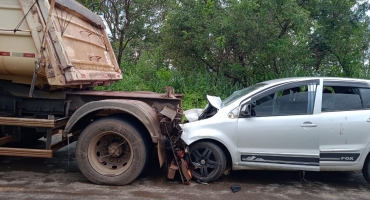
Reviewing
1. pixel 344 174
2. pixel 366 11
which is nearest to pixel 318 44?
pixel 366 11

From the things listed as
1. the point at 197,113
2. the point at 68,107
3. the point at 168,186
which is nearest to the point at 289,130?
the point at 197,113

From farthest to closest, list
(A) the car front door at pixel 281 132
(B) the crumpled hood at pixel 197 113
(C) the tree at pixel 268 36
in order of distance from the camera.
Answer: (C) the tree at pixel 268 36 < (B) the crumpled hood at pixel 197 113 < (A) the car front door at pixel 281 132

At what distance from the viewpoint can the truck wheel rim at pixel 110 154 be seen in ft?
18.2

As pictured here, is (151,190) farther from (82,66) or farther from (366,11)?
(366,11)

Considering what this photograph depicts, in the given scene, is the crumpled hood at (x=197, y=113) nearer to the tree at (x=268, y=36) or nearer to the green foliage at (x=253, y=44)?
the green foliage at (x=253, y=44)

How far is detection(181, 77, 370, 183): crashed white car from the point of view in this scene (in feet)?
17.7

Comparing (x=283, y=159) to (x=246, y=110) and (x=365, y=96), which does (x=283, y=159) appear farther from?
(x=365, y=96)

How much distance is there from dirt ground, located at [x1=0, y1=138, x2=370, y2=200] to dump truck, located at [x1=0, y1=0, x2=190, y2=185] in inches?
10.6

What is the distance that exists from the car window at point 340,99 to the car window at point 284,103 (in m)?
0.22

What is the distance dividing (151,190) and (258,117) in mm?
1898

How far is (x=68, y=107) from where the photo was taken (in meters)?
6.05

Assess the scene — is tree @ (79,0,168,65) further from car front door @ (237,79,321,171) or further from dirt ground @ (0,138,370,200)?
car front door @ (237,79,321,171)

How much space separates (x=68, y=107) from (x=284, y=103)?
3414mm

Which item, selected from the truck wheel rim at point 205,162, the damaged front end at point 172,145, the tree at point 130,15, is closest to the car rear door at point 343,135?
→ the truck wheel rim at point 205,162
